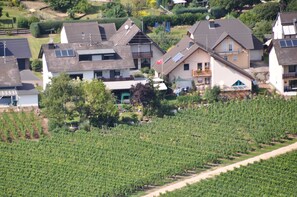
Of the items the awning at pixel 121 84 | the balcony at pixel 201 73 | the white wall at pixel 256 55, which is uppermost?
the white wall at pixel 256 55

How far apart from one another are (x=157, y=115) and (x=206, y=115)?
2645mm

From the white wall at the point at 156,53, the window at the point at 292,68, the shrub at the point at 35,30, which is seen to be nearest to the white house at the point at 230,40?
the white wall at the point at 156,53

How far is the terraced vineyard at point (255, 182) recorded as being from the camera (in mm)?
59781

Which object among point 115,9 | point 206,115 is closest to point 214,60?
point 206,115

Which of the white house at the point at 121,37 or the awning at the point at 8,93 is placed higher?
the white house at the point at 121,37

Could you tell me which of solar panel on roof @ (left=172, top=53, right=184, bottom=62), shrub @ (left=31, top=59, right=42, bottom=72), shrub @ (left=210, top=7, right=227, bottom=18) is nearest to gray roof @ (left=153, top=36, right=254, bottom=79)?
solar panel on roof @ (left=172, top=53, right=184, bottom=62)

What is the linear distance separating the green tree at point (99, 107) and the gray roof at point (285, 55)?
11.0 m

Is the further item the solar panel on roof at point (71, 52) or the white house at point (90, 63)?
the solar panel on roof at point (71, 52)

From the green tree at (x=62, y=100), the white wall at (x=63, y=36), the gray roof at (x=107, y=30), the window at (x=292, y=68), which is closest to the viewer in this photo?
the green tree at (x=62, y=100)

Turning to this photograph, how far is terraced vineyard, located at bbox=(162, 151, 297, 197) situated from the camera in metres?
59.8

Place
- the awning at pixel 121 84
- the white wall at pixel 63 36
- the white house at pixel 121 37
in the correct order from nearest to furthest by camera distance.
Result: the awning at pixel 121 84 → the white house at pixel 121 37 → the white wall at pixel 63 36

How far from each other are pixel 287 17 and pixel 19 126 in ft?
70.6

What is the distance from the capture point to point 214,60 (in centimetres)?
7506

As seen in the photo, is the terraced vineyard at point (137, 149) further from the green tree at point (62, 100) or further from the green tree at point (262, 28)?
the green tree at point (262, 28)
